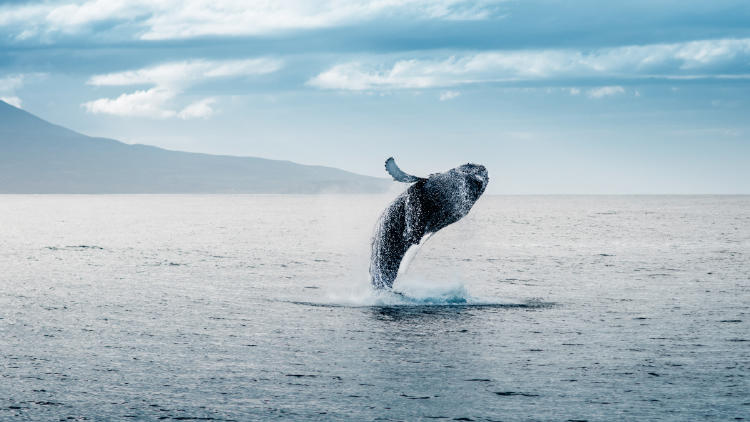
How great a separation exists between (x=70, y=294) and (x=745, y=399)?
20696 mm

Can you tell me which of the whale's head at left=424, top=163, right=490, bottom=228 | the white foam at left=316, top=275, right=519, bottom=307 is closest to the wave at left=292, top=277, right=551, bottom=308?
the white foam at left=316, top=275, right=519, bottom=307

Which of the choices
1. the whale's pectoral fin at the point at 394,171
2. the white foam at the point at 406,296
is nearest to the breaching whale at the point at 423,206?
the whale's pectoral fin at the point at 394,171

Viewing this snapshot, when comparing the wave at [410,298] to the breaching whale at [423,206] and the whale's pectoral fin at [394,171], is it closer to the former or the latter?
the breaching whale at [423,206]

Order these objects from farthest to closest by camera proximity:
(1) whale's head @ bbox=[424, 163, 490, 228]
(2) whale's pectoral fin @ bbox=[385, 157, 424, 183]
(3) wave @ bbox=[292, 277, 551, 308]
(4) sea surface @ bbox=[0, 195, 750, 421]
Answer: (3) wave @ bbox=[292, 277, 551, 308] → (1) whale's head @ bbox=[424, 163, 490, 228] → (2) whale's pectoral fin @ bbox=[385, 157, 424, 183] → (4) sea surface @ bbox=[0, 195, 750, 421]

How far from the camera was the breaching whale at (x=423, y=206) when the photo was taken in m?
21.8

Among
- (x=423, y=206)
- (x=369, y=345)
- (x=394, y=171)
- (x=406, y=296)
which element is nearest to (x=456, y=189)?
(x=423, y=206)

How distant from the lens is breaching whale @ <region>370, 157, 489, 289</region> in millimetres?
21844

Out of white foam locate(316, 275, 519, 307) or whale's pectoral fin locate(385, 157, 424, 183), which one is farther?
white foam locate(316, 275, 519, 307)

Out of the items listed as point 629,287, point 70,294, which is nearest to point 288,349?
point 70,294

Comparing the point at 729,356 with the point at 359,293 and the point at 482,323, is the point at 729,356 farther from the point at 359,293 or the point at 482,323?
the point at 359,293

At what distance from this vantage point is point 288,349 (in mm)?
18719

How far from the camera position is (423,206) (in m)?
22.5

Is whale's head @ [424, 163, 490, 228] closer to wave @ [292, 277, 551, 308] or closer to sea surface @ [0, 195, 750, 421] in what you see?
sea surface @ [0, 195, 750, 421]

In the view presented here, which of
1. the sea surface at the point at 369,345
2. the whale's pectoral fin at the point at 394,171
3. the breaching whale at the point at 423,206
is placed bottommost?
Result: the sea surface at the point at 369,345
